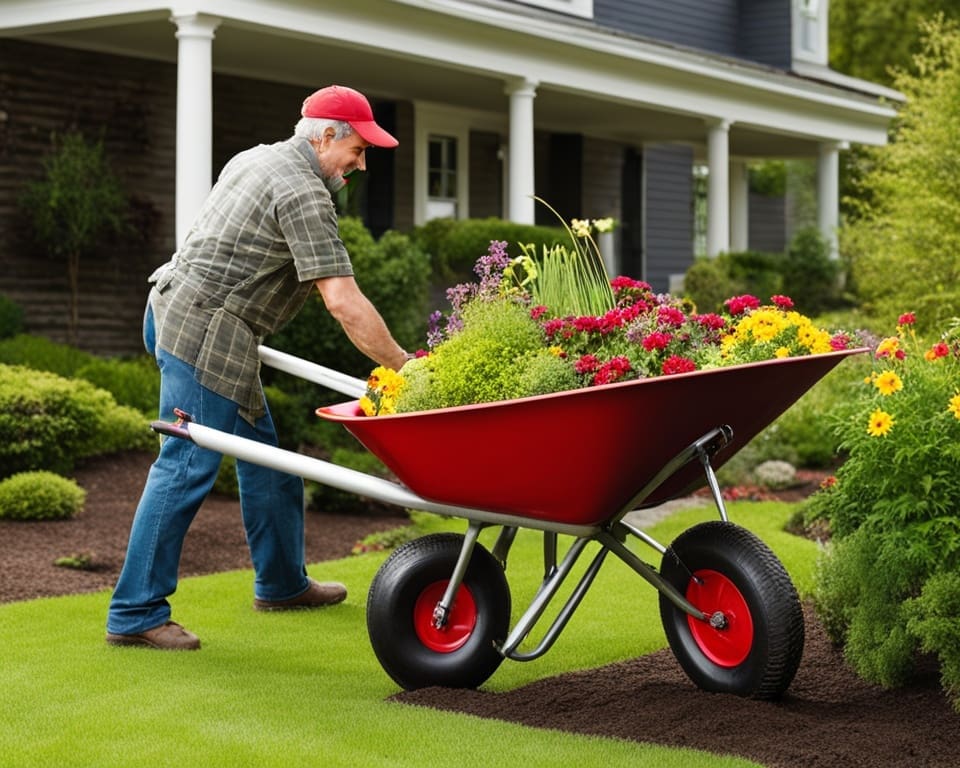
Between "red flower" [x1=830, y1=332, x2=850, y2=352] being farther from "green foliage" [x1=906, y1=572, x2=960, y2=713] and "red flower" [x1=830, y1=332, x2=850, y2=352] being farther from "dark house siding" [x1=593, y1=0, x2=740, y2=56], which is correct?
"dark house siding" [x1=593, y1=0, x2=740, y2=56]

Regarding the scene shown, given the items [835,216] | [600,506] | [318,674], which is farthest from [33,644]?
[835,216]

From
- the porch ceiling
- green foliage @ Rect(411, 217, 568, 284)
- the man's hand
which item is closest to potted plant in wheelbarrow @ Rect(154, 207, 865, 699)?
the man's hand

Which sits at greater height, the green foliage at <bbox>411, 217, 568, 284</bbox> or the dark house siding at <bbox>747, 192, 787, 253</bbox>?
the dark house siding at <bbox>747, 192, 787, 253</bbox>

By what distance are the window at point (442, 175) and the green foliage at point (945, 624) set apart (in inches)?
526

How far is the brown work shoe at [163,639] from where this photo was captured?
213 inches

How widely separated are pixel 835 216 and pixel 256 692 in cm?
1703

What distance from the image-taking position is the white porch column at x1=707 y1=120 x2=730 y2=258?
60.3 ft

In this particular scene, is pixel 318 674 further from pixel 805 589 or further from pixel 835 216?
pixel 835 216

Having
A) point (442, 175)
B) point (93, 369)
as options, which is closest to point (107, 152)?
point (93, 369)

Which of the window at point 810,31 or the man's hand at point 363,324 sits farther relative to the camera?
the window at point 810,31

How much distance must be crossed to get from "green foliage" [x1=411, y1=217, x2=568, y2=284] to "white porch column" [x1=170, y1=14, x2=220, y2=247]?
305cm

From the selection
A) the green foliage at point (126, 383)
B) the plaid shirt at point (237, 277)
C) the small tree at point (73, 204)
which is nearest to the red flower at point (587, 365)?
the plaid shirt at point (237, 277)

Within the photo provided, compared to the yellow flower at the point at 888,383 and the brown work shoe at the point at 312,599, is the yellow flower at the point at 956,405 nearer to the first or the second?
the yellow flower at the point at 888,383

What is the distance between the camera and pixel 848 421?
4.98 metres
